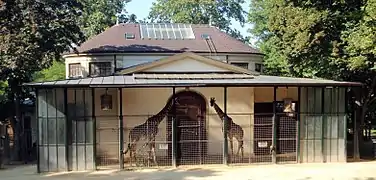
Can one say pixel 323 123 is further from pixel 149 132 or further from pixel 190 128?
pixel 149 132

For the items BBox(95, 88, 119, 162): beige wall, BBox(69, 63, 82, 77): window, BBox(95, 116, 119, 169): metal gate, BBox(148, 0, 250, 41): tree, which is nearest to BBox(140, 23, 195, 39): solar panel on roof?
BBox(69, 63, 82, 77): window

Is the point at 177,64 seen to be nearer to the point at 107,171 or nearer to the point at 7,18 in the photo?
the point at 107,171

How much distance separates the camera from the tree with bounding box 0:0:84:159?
55.9ft

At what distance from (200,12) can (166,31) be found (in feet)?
61.2

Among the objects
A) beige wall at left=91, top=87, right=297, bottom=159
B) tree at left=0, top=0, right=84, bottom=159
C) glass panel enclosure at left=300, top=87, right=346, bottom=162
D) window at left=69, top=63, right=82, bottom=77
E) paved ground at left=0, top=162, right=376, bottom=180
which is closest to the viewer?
paved ground at left=0, top=162, right=376, bottom=180

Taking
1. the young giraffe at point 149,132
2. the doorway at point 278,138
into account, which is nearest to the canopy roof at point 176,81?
the young giraffe at point 149,132

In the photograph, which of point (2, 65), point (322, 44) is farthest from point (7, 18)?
point (322, 44)

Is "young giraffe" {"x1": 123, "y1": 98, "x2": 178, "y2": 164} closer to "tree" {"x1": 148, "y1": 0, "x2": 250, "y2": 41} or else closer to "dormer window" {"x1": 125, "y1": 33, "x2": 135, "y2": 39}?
"dormer window" {"x1": 125, "y1": 33, "x2": 135, "y2": 39}

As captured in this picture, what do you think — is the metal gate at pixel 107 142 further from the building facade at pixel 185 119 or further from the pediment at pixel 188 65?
the pediment at pixel 188 65

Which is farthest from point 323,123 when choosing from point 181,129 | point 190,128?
point 181,129

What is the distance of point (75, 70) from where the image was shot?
78.4ft

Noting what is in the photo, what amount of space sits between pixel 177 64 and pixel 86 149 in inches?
218

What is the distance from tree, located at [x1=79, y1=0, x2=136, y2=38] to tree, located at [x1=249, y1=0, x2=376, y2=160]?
20399 millimetres

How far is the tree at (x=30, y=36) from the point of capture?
17047mm
